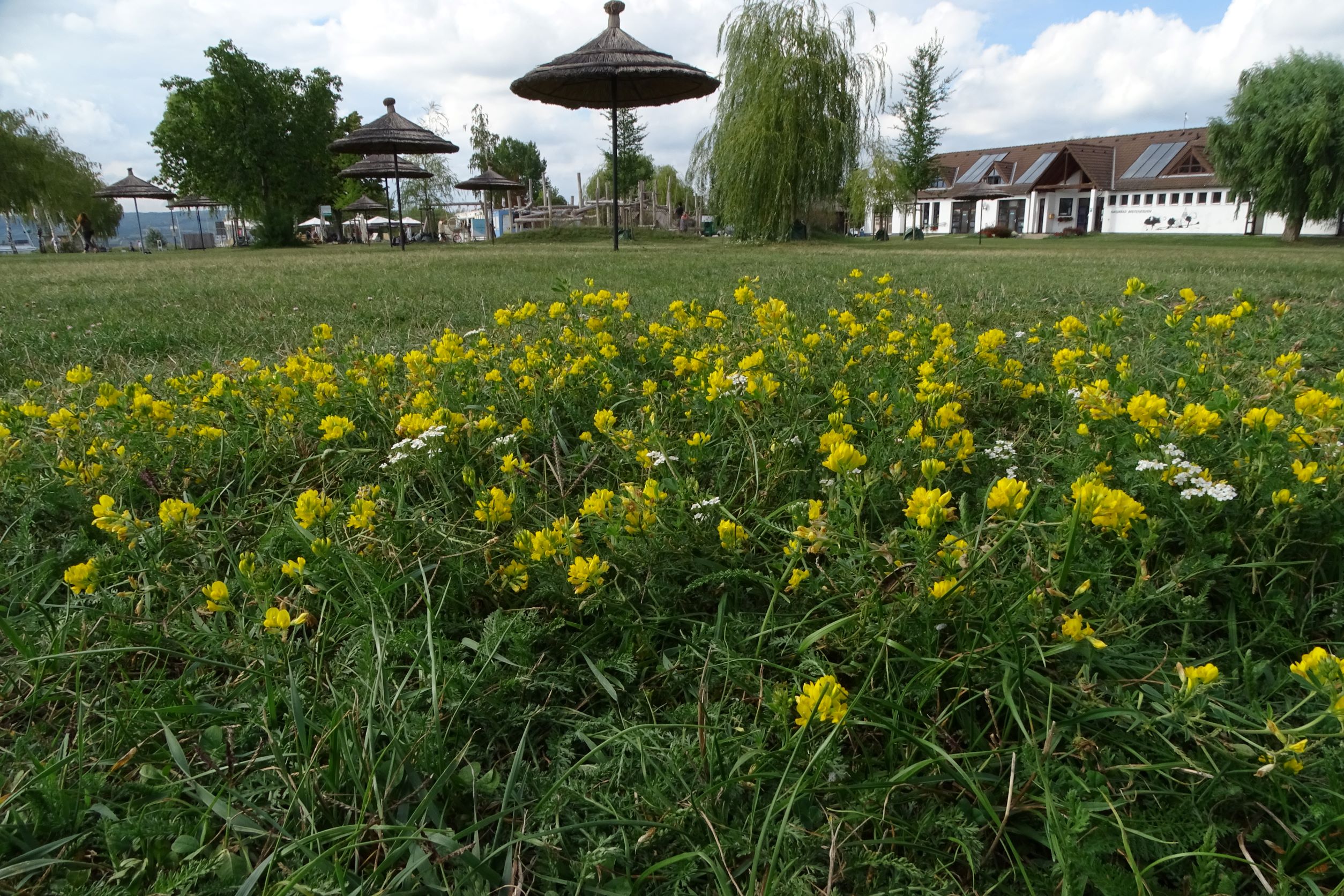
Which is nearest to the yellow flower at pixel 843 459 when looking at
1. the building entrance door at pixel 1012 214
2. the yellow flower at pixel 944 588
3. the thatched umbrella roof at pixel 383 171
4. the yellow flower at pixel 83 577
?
the yellow flower at pixel 944 588

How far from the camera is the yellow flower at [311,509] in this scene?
4.58 feet

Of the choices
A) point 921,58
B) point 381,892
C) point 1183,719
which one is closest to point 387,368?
point 381,892

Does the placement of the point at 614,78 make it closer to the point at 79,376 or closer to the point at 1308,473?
the point at 79,376

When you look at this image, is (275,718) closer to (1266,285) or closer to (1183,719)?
(1183,719)

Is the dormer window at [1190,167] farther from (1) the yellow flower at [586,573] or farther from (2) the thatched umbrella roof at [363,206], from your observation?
(1) the yellow flower at [586,573]

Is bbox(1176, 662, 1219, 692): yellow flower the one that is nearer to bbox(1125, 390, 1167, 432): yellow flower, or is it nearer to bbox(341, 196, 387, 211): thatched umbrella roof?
bbox(1125, 390, 1167, 432): yellow flower

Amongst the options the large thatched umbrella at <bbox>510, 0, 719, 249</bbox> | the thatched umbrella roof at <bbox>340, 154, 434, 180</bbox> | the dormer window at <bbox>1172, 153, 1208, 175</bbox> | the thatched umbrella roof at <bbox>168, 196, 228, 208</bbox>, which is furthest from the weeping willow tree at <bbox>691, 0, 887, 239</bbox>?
the dormer window at <bbox>1172, 153, 1208, 175</bbox>

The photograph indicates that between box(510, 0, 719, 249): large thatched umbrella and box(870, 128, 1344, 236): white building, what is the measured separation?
31124 mm

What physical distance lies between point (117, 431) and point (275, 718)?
135 cm

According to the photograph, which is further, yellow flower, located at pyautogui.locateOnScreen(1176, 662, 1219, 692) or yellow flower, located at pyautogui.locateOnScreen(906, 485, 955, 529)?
yellow flower, located at pyautogui.locateOnScreen(906, 485, 955, 529)

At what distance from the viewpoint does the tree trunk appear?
23.2 meters

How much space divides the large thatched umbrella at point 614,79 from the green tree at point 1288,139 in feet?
63.1

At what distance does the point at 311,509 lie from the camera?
140cm

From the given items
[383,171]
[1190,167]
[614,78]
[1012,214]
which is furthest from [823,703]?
[1012,214]
